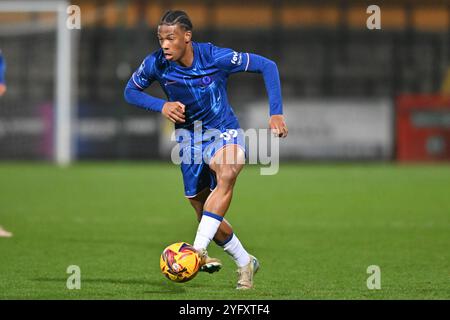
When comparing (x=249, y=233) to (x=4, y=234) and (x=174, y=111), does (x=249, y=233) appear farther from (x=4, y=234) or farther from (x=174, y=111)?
(x=174, y=111)

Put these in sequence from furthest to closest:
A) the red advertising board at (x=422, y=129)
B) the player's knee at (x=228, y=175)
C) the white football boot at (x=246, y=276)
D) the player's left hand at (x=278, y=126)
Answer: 1. the red advertising board at (x=422, y=129)
2. the white football boot at (x=246, y=276)
3. the player's knee at (x=228, y=175)
4. the player's left hand at (x=278, y=126)

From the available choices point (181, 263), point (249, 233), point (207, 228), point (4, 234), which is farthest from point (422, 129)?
point (181, 263)

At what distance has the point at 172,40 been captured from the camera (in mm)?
7613

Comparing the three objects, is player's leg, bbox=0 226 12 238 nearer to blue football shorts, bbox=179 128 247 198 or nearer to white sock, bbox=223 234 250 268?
blue football shorts, bbox=179 128 247 198

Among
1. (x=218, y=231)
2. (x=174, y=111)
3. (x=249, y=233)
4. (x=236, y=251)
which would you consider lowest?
(x=249, y=233)

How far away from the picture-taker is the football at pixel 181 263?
23.8ft

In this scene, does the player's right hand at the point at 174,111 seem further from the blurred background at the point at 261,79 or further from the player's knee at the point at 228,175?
the blurred background at the point at 261,79

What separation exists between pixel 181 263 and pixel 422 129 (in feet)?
63.0

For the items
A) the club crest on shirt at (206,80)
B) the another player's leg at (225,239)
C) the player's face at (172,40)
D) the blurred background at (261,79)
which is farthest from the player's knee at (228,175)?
the blurred background at (261,79)

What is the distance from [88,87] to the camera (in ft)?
91.1

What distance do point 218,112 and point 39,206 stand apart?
8.10 metres

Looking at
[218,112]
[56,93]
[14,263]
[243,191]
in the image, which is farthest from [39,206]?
[56,93]

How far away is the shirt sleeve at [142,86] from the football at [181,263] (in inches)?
42.6

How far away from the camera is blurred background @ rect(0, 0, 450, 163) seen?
84.3 ft
